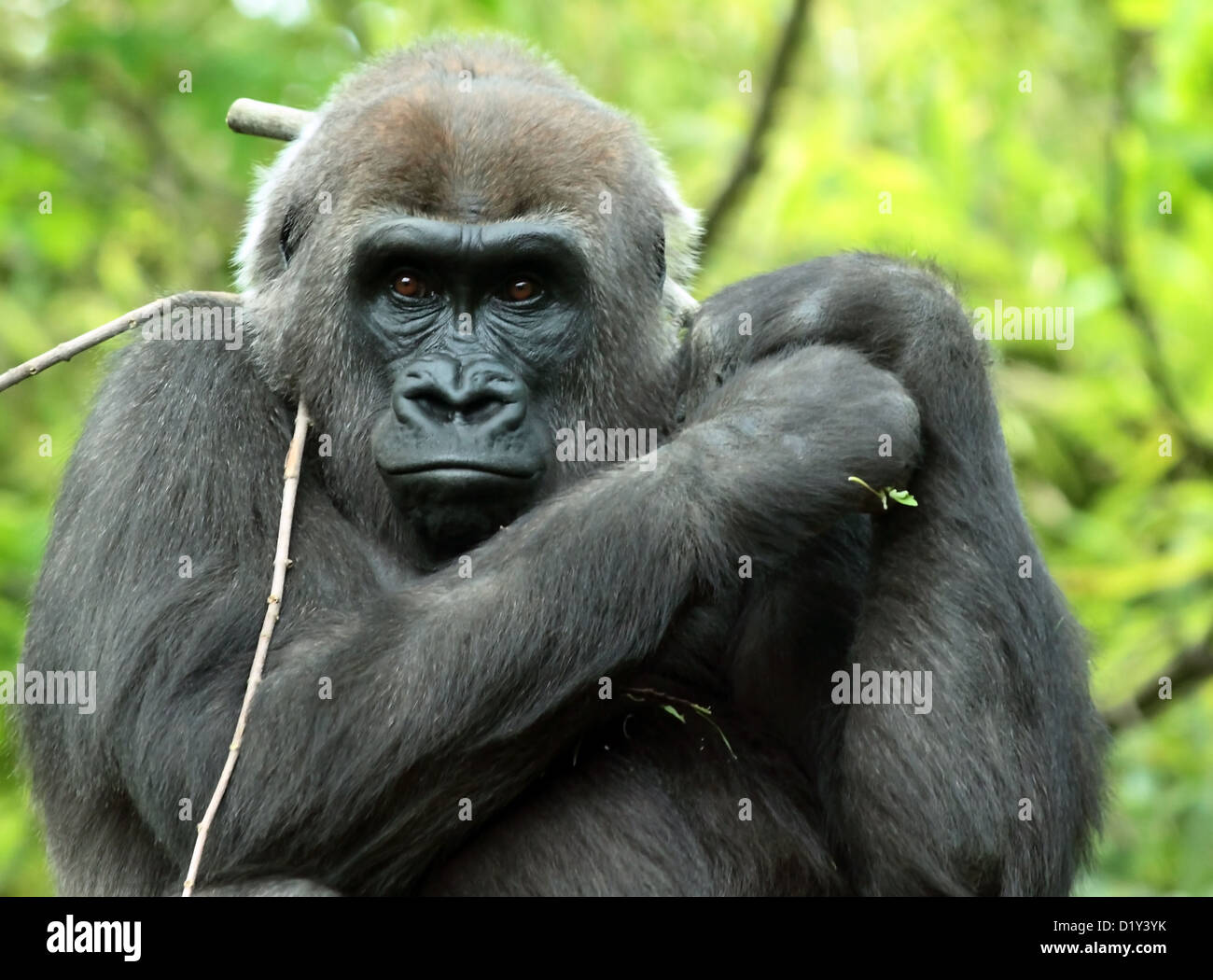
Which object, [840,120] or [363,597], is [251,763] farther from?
[840,120]

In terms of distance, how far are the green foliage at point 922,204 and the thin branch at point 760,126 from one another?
0.66ft

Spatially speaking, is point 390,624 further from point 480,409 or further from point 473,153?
point 473,153

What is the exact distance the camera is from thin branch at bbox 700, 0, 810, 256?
6789 mm

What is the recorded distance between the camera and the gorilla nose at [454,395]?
336 centimetres

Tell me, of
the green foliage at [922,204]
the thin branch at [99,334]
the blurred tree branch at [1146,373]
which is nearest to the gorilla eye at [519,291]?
the thin branch at [99,334]

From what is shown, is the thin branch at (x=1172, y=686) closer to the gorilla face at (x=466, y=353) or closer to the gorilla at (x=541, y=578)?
the gorilla at (x=541, y=578)

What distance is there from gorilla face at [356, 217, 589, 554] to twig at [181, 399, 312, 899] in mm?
181

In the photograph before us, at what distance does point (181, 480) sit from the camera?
3359 mm

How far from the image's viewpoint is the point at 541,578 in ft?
10.4

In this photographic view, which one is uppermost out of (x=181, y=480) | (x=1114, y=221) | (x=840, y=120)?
(x=840, y=120)

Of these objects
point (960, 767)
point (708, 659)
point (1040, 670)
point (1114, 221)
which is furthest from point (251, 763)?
point (1114, 221)

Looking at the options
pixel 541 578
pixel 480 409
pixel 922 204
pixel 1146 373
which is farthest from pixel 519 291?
pixel 1146 373

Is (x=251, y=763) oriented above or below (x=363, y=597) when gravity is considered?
below

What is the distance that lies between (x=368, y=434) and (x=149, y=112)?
5164mm
